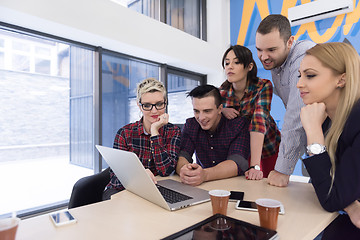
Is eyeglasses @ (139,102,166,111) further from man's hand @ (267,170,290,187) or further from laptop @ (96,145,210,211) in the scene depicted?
man's hand @ (267,170,290,187)

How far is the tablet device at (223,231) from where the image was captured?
69 centimetres

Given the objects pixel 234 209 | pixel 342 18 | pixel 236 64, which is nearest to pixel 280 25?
pixel 236 64

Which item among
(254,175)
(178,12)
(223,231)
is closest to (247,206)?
(223,231)

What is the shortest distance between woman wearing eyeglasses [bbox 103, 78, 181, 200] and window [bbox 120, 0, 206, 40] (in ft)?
8.17

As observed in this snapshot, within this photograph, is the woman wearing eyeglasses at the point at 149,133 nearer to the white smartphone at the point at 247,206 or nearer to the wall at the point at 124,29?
the white smartphone at the point at 247,206

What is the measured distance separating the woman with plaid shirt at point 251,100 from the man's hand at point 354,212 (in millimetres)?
721

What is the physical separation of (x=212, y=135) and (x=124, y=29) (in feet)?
7.07

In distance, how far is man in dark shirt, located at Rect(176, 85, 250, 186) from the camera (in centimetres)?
168

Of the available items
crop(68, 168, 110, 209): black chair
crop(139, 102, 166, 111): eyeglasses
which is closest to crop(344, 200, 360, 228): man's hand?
crop(139, 102, 166, 111): eyeglasses

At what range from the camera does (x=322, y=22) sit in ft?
12.8

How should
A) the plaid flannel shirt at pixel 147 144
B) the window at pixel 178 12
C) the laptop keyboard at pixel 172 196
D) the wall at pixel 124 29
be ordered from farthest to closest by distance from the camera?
the window at pixel 178 12, the wall at pixel 124 29, the plaid flannel shirt at pixel 147 144, the laptop keyboard at pixel 172 196

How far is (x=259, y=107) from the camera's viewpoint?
1.77m

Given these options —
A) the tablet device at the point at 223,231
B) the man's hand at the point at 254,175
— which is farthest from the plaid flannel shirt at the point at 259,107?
the tablet device at the point at 223,231

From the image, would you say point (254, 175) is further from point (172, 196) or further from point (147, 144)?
point (147, 144)
